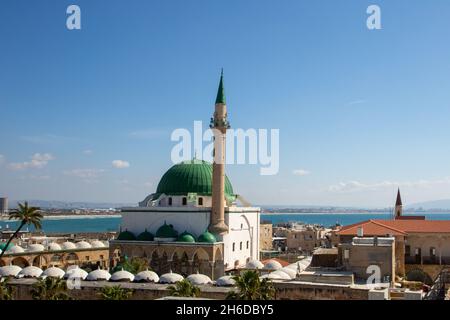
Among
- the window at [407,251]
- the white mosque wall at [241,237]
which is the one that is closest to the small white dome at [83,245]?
the white mosque wall at [241,237]

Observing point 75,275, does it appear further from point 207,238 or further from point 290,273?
point 290,273

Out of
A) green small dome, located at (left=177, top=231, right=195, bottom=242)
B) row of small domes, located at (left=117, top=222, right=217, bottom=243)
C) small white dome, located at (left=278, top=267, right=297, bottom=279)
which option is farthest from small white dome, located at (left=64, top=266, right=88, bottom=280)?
small white dome, located at (left=278, top=267, right=297, bottom=279)

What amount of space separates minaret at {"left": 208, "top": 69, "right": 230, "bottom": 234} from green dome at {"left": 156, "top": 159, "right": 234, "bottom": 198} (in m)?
3.26

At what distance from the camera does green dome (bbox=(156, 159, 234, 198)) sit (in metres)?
43.8

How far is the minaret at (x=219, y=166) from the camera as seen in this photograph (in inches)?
1577

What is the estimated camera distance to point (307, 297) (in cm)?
2541

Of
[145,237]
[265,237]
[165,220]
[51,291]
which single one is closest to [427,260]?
[165,220]

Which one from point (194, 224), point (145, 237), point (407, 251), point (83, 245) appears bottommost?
point (83, 245)

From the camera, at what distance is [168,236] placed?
40500mm

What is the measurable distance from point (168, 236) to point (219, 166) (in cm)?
A: 645

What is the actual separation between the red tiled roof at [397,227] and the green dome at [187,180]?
12.2 meters

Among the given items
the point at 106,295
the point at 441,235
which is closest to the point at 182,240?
the point at 106,295
